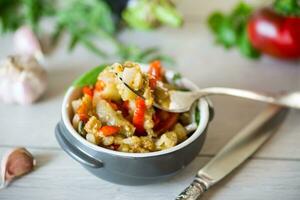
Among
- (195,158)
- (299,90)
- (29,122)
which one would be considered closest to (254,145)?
(195,158)

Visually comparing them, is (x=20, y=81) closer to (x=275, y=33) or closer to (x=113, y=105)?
(x=113, y=105)

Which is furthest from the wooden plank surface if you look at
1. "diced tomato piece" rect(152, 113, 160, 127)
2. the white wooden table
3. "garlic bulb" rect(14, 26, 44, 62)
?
"garlic bulb" rect(14, 26, 44, 62)

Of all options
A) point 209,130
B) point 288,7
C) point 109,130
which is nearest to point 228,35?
point 288,7

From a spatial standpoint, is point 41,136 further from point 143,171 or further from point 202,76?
point 202,76

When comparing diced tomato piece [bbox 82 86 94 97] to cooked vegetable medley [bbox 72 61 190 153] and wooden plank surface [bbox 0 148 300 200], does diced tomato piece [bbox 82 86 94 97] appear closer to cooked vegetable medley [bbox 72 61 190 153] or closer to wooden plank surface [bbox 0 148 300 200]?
cooked vegetable medley [bbox 72 61 190 153]

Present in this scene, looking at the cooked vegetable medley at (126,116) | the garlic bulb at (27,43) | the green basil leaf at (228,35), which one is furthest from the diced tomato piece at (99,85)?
the green basil leaf at (228,35)
